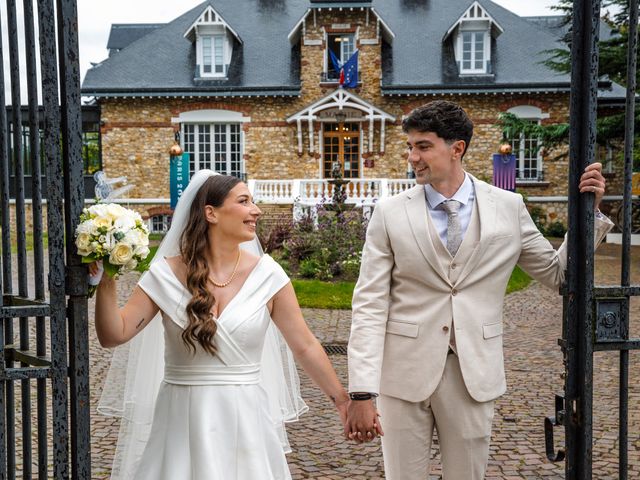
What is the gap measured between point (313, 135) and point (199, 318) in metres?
22.6

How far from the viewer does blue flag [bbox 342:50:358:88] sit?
24.7 m

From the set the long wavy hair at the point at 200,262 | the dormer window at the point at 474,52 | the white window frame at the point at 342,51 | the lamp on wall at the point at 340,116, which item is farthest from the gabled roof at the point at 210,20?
the long wavy hair at the point at 200,262

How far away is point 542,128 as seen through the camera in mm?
18938

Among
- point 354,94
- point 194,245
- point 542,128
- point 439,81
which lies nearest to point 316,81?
point 354,94

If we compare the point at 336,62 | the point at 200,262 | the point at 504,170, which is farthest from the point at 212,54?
the point at 200,262

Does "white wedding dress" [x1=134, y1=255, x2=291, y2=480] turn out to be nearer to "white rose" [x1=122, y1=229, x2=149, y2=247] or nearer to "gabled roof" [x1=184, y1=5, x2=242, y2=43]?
"white rose" [x1=122, y1=229, x2=149, y2=247]

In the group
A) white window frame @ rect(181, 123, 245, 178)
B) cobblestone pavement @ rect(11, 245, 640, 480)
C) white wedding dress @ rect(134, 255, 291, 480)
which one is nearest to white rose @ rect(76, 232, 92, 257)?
white wedding dress @ rect(134, 255, 291, 480)

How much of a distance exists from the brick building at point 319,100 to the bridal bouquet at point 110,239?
72.3 feet

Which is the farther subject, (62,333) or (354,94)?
(354,94)

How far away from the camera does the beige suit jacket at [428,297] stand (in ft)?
10.2

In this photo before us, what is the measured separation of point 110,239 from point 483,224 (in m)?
1.51

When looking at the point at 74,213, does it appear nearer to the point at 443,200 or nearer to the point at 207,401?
the point at 207,401

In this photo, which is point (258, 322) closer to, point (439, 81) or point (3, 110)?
point (3, 110)

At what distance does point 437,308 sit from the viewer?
3.16 meters
